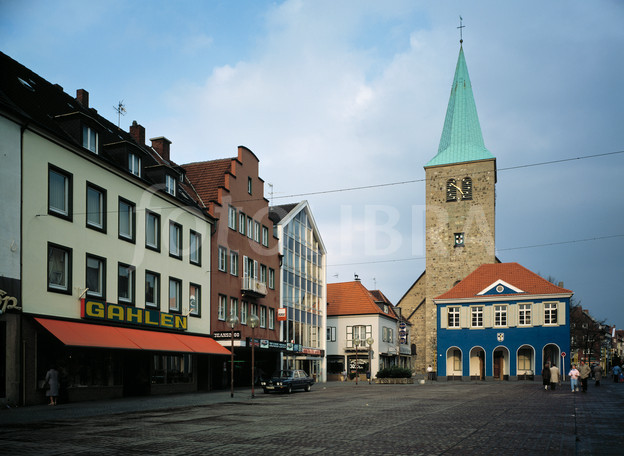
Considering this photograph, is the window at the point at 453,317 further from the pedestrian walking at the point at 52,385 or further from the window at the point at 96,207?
the pedestrian walking at the point at 52,385

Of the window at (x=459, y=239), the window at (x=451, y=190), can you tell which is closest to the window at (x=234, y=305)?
the window at (x=459, y=239)

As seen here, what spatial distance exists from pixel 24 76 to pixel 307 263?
3200 cm

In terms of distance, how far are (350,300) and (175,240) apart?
38.0m

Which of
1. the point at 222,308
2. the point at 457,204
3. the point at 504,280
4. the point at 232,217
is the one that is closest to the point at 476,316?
the point at 504,280

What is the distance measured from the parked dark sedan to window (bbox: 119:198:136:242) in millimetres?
10457

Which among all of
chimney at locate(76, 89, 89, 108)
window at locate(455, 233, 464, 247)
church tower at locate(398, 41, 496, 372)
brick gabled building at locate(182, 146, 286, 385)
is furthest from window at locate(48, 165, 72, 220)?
window at locate(455, 233, 464, 247)

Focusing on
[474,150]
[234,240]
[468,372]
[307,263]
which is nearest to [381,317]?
[468,372]

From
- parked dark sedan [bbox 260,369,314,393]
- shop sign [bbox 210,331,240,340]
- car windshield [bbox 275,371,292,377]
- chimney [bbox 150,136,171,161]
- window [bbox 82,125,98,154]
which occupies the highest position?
chimney [bbox 150,136,171,161]

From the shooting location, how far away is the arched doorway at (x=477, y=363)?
196 feet

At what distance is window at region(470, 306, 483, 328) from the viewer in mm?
60062

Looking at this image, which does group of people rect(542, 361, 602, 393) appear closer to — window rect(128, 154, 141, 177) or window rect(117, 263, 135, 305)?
window rect(117, 263, 135, 305)

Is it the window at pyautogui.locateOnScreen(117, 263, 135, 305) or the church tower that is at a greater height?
the church tower

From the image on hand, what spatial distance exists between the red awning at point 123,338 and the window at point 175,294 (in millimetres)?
1561

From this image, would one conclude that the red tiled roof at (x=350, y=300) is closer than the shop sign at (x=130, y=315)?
No
